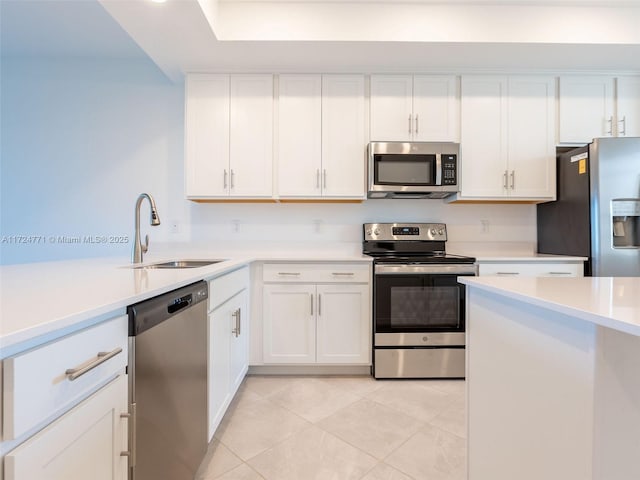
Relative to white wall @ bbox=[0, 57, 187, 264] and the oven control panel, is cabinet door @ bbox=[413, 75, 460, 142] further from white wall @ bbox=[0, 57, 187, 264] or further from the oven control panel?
white wall @ bbox=[0, 57, 187, 264]

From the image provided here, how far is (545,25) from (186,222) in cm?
317

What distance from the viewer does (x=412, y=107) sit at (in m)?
2.48

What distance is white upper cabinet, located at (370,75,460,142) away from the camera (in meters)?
2.47

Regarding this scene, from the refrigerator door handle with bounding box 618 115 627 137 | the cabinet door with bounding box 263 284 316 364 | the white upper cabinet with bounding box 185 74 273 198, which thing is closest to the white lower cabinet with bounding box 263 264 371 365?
the cabinet door with bounding box 263 284 316 364

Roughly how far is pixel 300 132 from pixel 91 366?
2164 millimetres

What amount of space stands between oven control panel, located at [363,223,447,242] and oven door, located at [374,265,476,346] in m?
0.50

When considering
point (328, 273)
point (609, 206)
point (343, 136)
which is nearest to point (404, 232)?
point (328, 273)

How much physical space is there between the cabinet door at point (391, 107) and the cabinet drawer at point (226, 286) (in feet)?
4.97

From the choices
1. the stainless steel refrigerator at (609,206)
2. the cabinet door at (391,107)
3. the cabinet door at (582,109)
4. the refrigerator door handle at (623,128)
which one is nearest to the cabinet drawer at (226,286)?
the cabinet door at (391,107)

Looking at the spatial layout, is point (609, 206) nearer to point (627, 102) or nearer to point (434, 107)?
point (627, 102)

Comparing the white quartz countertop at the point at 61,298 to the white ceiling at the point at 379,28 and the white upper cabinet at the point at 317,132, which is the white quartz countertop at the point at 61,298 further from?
the white ceiling at the point at 379,28

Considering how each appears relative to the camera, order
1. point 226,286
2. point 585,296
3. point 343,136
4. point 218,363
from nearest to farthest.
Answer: point 585,296 → point 218,363 → point 226,286 → point 343,136

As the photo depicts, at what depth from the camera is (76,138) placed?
2.70m

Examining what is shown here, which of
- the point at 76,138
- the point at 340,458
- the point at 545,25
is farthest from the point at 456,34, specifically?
the point at 76,138
